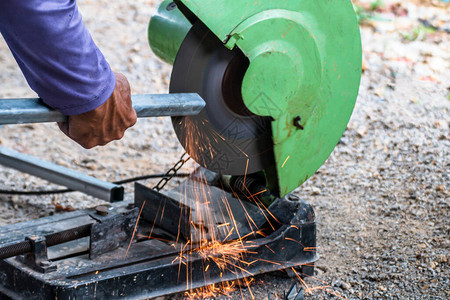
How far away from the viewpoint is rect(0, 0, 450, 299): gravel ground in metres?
3.15

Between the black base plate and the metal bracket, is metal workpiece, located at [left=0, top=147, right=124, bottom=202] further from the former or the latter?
the metal bracket

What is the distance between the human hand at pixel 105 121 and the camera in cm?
221

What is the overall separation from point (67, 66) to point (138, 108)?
1.30 ft

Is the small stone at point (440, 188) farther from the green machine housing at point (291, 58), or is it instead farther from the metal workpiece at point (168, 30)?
the metal workpiece at point (168, 30)

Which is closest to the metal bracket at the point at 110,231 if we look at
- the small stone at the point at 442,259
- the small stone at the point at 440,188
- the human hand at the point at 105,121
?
the human hand at the point at 105,121

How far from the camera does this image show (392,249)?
11.0 ft

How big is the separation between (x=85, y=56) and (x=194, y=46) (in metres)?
0.70

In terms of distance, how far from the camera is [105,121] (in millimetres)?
2266

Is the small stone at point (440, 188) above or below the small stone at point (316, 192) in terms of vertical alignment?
above

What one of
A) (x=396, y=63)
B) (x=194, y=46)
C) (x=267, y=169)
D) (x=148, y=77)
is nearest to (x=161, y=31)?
(x=194, y=46)

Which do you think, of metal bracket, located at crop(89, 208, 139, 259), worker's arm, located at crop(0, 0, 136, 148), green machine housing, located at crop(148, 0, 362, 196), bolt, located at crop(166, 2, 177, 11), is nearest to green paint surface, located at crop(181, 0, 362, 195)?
green machine housing, located at crop(148, 0, 362, 196)

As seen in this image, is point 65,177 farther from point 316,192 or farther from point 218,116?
point 316,192

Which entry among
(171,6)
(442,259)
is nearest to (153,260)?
(171,6)

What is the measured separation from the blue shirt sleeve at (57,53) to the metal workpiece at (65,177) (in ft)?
4.52
